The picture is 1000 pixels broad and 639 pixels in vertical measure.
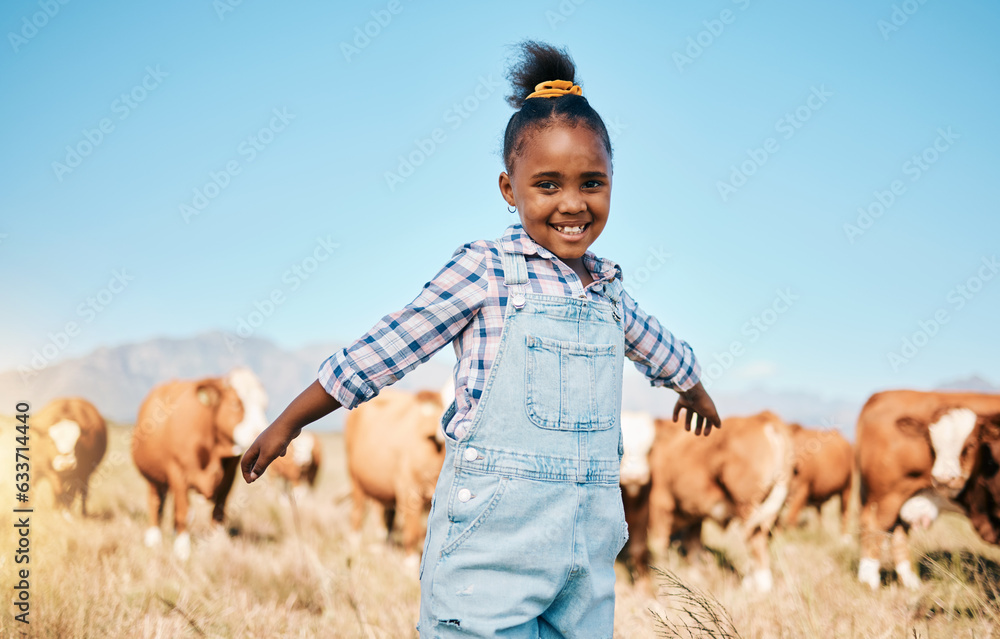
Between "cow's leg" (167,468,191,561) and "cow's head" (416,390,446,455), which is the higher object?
"cow's head" (416,390,446,455)

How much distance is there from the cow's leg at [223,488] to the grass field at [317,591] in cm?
18

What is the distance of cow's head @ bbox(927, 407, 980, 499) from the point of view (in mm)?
5773

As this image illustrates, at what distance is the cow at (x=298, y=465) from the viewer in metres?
10.8

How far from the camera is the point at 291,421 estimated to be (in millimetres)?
2113

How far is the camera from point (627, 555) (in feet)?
23.8

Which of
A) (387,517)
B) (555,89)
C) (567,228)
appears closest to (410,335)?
(567,228)

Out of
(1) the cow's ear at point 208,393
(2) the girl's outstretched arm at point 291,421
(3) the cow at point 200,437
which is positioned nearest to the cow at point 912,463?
(2) the girl's outstretched arm at point 291,421

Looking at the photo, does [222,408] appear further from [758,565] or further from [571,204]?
[571,204]

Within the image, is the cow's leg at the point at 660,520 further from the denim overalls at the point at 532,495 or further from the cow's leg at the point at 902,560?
the denim overalls at the point at 532,495

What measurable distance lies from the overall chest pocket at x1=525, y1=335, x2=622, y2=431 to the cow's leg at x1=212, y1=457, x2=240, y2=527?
6.19 meters

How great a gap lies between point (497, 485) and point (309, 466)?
10038 mm

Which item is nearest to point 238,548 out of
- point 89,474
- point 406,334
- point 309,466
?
point 89,474

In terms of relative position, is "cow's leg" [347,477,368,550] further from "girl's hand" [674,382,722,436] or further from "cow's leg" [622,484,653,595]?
"girl's hand" [674,382,722,436]

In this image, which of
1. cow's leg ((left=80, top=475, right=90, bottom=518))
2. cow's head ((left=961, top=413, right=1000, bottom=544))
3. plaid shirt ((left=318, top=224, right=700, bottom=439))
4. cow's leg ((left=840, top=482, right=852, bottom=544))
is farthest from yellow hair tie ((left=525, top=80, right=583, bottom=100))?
cow's leg ((left=840, top=482, right=852, bottom=544))
